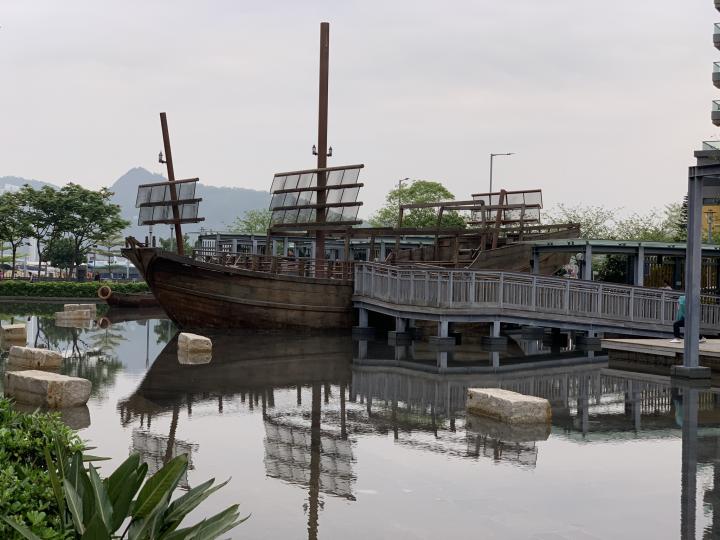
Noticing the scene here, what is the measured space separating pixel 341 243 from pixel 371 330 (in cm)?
1480

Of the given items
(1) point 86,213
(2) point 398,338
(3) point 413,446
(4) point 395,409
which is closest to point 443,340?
(2) point 398,338

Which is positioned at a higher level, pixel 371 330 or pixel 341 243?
pixel 341 243

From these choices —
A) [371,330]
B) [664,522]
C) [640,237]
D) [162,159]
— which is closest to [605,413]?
[664,522]

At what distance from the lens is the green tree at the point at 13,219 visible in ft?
213

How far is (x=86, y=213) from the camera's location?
221 ft

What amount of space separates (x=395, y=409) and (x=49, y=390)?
211 inches

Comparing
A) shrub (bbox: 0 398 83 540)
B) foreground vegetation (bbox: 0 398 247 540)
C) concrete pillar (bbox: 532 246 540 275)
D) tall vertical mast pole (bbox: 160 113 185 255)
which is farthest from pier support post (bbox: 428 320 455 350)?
foreground vegetation (bbox: 0 398 247 540)

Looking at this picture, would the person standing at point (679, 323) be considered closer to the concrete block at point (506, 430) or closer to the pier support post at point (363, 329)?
the pier support post at point (363, 329)

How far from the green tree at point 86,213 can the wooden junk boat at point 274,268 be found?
3449cm

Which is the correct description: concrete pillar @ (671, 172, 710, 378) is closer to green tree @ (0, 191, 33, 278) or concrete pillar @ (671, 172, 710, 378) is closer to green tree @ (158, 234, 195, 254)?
green tree @ (0, 191, 33, 278)

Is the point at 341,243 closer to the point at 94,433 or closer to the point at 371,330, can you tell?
the point at 371,330

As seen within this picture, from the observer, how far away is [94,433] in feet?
40.0

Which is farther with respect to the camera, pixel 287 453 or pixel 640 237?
pixel 640 237

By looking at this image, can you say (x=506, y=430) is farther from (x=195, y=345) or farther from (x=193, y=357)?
(x=195, y=345)
